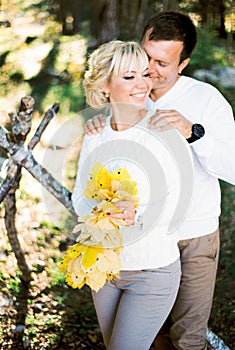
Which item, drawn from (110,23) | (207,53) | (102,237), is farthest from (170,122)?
(207,53)

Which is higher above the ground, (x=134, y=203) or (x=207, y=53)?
(x=134, y=203)

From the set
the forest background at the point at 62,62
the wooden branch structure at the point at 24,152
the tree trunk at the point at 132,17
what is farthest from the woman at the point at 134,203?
the tree trunk at the point at 132,17

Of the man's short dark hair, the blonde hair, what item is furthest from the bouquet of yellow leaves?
the man's short dark hair

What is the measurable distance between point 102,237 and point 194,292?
2.30 ft

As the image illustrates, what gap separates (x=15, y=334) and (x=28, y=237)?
87 centimetres

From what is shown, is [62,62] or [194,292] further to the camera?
[62,62]

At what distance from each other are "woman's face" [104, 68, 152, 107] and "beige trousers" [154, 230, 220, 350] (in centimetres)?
58

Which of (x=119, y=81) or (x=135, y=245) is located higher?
(x=119, y=81)

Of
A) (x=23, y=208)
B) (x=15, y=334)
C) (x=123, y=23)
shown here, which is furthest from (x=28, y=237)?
(x=123, y=23)

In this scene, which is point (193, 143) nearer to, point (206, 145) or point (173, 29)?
point (206, 145)

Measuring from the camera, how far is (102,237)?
1707mm

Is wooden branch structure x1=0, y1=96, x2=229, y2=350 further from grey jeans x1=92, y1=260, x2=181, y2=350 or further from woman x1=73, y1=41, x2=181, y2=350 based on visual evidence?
grey jeans x1=92, y1=260, x2=181, y2=350

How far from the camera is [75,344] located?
3.27 meters

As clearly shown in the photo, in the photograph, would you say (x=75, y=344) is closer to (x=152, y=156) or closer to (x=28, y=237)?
(x=28, y=237)
